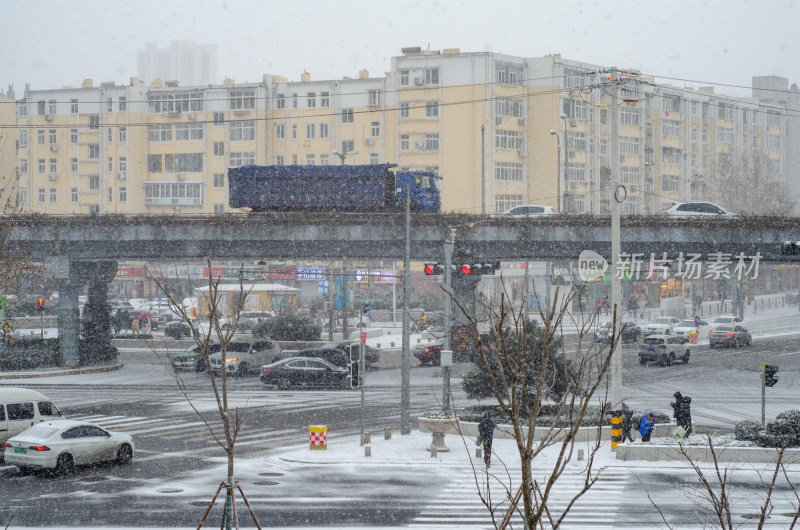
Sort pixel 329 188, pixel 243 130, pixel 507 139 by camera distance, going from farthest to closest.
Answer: pixel 243 130 → pixel 507 139 → pixel 329 188

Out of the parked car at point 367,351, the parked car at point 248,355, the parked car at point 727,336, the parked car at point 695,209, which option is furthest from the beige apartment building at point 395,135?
the parked car at point 248,355

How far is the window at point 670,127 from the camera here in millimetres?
102144

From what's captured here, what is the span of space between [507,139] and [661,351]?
40790mm

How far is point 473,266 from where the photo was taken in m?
34.9

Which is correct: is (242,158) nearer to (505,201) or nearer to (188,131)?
(188,131)

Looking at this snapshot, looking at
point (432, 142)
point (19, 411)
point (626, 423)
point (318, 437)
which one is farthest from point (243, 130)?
point (626, 423)

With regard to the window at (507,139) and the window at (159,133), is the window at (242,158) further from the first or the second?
the window at (507,139)

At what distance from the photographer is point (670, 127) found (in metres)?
103

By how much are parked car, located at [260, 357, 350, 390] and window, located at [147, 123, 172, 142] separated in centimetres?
6029

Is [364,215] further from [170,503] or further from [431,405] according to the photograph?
[170,503]

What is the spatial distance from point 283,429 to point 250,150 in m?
69.0

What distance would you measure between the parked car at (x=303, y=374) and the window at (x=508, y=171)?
46.6 meters

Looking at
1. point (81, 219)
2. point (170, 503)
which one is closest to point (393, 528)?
point (170, 503)

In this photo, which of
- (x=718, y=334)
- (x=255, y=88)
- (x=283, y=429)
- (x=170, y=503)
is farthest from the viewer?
(x=255, y=88)
